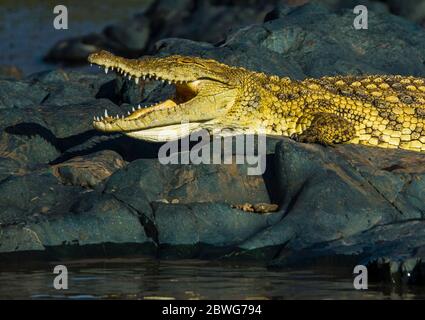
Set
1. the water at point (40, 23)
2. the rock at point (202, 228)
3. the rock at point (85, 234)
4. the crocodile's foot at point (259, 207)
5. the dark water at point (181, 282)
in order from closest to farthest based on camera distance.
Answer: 1. the dark water at point (181, 282)
2. the rock at point (85, 234)
3. the rock at point (202, 228)
4. the crocodile's foot at point (259, 207)
5. the water at point (40, 23)

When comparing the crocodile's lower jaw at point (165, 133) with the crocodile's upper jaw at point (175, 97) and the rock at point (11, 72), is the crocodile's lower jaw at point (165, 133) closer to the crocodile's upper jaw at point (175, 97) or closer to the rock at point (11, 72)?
the crocodile's upper jaw at point (175, 97)

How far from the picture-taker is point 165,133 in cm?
1185

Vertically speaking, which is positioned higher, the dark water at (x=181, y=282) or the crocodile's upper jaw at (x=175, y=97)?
the crocodile's upper jaw at (x=175, y=97)

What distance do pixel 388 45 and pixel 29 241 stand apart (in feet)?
22.8

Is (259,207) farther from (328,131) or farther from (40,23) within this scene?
(40,23)

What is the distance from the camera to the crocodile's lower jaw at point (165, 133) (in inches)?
463

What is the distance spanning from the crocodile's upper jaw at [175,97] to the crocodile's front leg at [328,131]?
924mm

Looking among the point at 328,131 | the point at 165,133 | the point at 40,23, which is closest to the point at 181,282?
the point at 165,133

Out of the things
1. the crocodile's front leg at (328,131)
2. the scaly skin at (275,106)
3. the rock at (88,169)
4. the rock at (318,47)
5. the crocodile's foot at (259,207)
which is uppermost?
the rock at (318,47)

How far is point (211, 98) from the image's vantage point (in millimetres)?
12070

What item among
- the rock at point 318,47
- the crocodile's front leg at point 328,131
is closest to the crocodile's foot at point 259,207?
the crocodile's front leg at point 328,131

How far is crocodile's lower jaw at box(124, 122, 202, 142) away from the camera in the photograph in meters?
11.8

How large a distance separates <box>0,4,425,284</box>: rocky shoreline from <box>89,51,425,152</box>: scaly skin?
51 cm
